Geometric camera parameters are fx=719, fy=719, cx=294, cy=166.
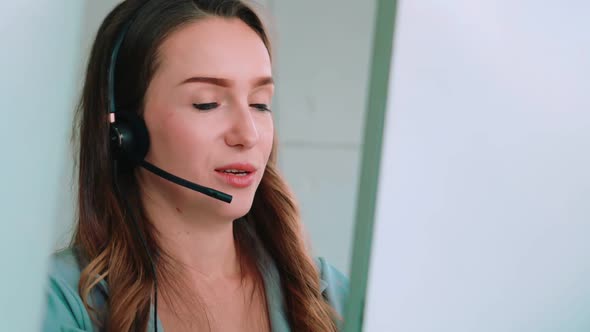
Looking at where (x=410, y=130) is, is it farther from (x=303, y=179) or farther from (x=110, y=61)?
(x=303, y=179)

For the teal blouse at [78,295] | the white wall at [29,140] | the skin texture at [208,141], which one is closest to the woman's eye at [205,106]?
the skin texture at [208,141]

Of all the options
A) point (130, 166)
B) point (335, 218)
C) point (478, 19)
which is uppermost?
point (478, 19)

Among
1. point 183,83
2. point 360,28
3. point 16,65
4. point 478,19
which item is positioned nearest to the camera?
point 16,65

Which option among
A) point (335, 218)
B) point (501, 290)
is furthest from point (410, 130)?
point (335, 218)

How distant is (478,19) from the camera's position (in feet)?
1.57

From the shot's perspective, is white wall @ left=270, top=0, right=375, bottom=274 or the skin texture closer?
the skin texture

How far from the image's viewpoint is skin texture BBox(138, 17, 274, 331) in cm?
99

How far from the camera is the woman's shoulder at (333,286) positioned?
1.19 m

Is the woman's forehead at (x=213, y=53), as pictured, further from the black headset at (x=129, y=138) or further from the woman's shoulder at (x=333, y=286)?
the woman's shoulder at (x=333, y=286)

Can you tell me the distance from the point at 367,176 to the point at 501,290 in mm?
149

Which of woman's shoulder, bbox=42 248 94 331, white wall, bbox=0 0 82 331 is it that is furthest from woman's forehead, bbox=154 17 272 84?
white wall, bbox=0 0 82 331

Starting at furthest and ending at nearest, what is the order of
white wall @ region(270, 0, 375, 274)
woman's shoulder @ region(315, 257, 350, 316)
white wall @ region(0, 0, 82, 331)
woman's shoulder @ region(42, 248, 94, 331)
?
white wall @ region(270, 0, 375, 274), woman's shoulder @ region(315, 257, 350, 316), woman's shoulder @ region(42, 248, 94, 331), white wall @ region(0, 0, 82, 331)

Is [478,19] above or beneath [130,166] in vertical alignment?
above

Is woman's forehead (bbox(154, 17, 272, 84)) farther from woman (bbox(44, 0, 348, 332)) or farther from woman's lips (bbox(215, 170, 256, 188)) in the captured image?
woman's lips (bbox(215, 170, 256, 188))
